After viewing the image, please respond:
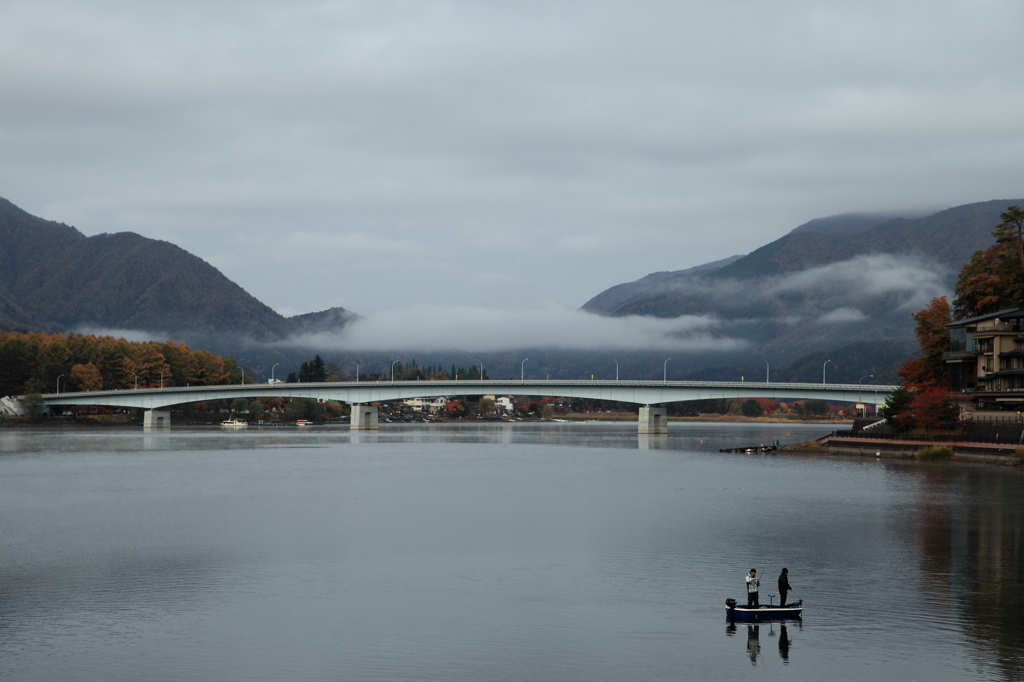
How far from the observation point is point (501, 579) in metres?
40.3

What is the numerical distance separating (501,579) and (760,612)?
36.7 ft

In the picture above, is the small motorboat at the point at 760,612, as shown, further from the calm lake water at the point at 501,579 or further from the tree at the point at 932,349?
the tree at the point at 932,349

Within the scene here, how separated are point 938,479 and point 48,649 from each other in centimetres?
7498

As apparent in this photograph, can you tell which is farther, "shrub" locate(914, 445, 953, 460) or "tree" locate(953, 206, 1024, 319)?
"tree" locate(953, 206, 1024, 319)

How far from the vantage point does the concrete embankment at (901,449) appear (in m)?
96.9

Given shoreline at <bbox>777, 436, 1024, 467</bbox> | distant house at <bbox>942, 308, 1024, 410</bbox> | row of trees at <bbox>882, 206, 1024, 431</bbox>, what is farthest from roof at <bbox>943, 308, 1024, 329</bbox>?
shoreline at <bbox>777, 436, 1024, 467</bbox>

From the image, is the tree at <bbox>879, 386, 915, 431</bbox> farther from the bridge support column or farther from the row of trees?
the bridge support column

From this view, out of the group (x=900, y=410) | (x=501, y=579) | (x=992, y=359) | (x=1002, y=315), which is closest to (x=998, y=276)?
(x=1002, y=315)

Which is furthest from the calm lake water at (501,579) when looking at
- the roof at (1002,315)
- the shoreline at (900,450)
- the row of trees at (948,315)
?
the roof at (1002,315)

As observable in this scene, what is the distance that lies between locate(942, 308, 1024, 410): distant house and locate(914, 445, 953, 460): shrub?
11836 mm

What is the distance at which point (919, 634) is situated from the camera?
3130 cm

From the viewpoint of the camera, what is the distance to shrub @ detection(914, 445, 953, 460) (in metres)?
105

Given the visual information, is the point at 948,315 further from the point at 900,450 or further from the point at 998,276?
the point at 900,450

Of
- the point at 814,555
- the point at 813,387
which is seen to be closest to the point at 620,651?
the point at 814,555
